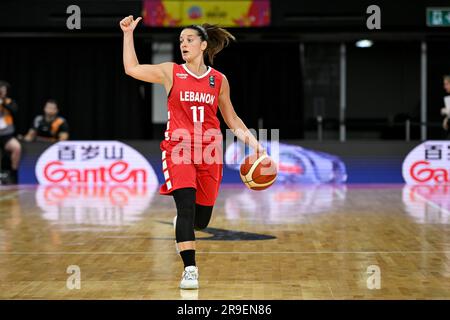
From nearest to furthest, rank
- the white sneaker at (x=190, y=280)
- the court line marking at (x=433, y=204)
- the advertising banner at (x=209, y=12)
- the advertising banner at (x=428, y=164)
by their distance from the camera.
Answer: the white sneaker at (x=190, y=280) → the court line marking at (x=433, y=204) → the advertising banner at (x=428, y=164) → the advertising banner at (x=209, y=12)

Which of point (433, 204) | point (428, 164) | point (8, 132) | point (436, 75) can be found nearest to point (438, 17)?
point (436, 75)

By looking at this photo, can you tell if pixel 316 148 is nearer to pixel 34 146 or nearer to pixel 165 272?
pixel 34 146

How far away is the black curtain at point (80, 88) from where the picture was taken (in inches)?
864

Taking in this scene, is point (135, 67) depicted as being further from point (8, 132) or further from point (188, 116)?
point (8, 132)

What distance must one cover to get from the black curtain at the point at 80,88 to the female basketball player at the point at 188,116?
50.1 feet

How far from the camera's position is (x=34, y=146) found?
57.1 feet

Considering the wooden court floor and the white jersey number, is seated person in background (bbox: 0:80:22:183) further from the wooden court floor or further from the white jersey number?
the white jersey number

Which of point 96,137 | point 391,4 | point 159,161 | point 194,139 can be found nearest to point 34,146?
point 159,161

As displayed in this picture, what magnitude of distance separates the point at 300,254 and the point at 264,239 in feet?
3.86

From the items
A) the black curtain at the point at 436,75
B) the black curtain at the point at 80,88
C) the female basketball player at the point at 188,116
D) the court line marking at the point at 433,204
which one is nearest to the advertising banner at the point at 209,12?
the black curtain at the point at 80,88

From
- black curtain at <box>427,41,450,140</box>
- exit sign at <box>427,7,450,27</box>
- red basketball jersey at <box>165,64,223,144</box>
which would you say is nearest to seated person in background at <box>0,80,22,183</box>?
exit sign at <box>427,7,450,27</box>

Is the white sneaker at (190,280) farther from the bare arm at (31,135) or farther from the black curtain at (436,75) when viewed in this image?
the black curtain at (436,75)

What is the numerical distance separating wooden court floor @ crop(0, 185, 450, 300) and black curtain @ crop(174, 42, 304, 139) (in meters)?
7.23

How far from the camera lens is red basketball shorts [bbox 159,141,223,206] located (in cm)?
650
